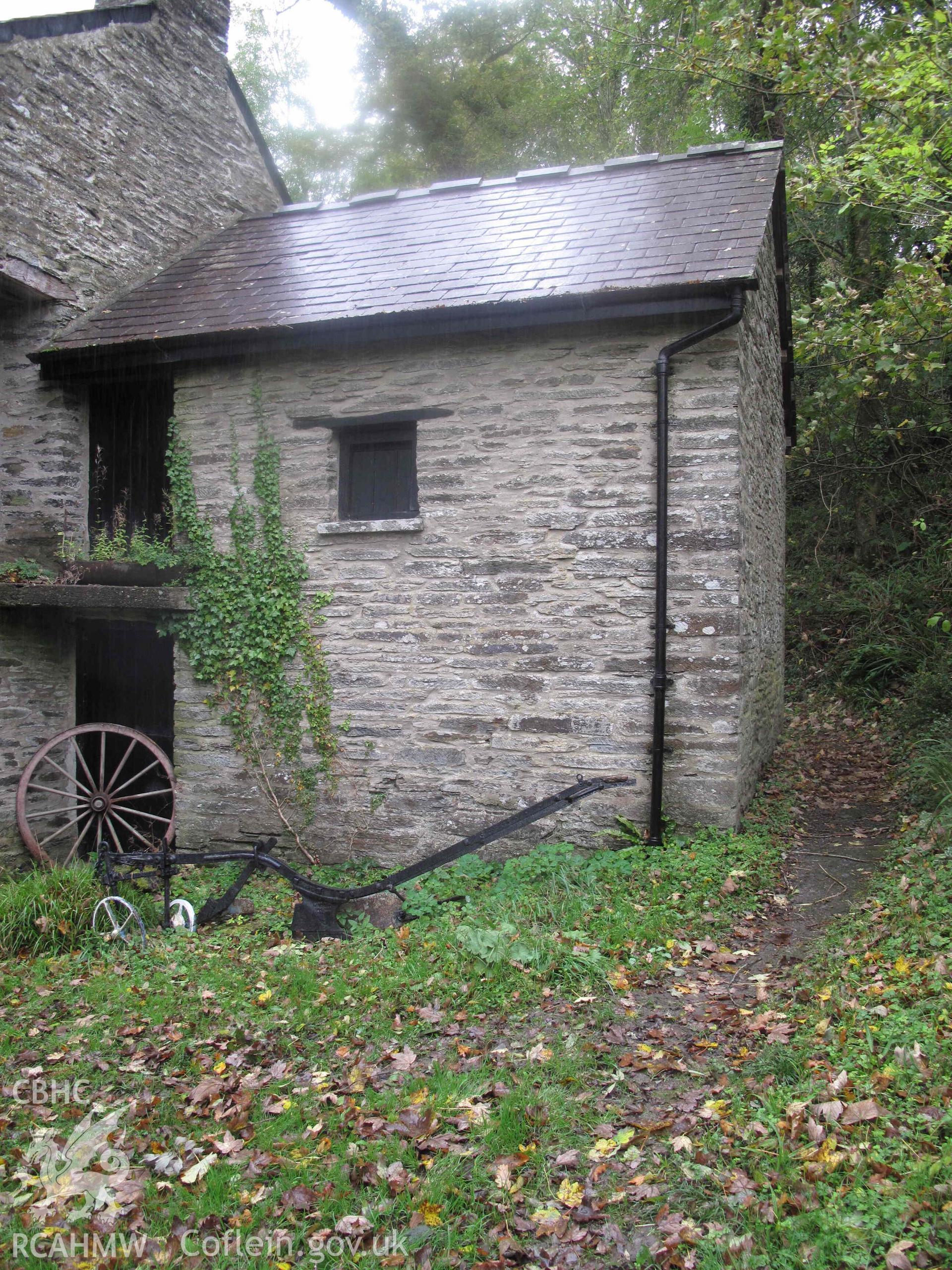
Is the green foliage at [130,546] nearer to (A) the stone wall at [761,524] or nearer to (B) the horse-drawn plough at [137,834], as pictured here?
(B) the horse-drawn plough at [137,834]

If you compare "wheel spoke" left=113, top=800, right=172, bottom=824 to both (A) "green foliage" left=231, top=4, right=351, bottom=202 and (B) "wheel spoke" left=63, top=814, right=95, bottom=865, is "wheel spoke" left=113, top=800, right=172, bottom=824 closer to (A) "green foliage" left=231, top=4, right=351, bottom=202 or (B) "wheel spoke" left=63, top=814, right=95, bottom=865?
(B) "wheel spoke" left=63, top=814, right=95, bottom=865

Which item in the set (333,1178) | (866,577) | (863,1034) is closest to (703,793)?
(863,1034)

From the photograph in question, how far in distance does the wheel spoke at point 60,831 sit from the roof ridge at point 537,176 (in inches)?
259

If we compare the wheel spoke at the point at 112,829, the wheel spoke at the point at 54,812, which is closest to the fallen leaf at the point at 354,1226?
the wheel spoke at the point at 112,829

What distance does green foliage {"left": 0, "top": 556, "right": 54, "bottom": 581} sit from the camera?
723cm

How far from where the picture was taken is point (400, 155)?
18.0 m

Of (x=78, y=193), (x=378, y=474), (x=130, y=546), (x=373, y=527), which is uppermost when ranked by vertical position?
(x=78, y=193)

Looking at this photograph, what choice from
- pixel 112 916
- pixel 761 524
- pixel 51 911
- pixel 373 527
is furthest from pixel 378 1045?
pixel 761 524

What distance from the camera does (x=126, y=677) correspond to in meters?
8.15

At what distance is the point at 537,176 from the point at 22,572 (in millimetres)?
5999

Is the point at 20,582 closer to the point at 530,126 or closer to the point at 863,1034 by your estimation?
the point at 863,1034

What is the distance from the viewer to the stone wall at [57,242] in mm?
7586

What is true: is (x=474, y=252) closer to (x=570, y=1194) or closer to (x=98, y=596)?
(x=98, y=596)

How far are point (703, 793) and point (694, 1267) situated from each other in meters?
3.57
